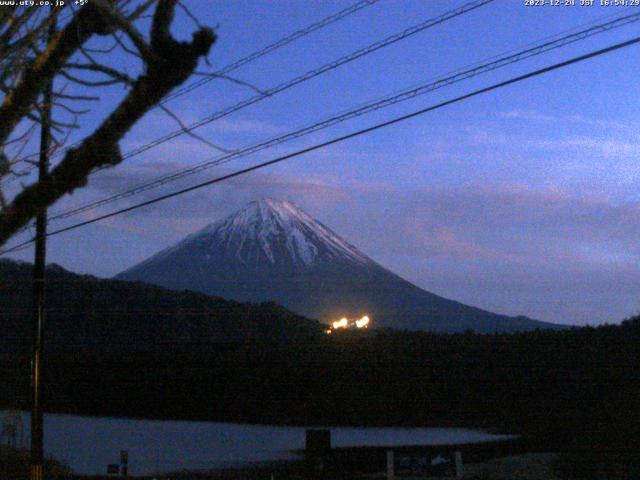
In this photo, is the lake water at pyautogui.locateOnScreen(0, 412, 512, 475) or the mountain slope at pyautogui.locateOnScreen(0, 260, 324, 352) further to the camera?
the mountain slope at pyautogui.locateOnScreen(0, 260, 324, 352)

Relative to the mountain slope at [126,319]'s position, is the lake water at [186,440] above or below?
below

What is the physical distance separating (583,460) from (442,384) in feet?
68.4

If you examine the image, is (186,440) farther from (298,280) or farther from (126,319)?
(298,280)

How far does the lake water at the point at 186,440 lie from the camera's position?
96.1 ft

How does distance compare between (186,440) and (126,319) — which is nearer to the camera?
(186,440)

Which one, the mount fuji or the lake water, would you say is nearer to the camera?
the lake water

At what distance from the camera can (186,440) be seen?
34.8 m

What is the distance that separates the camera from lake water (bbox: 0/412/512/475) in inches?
1153

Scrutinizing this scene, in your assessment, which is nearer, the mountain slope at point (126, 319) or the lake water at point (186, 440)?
the lake water at point (186, 440)

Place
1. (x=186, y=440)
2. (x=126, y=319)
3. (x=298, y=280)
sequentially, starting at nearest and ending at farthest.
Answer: (x=186, y=440)
(x=126, y=319)
(x=298, y=280)

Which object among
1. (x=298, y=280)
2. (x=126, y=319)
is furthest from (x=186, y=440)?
(x=298, y=280)

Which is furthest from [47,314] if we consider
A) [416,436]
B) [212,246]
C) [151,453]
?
[212,246]

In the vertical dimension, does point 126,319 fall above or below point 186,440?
above

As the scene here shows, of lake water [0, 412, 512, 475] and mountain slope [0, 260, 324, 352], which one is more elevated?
mountain slope [0, 260, 324, 352]
